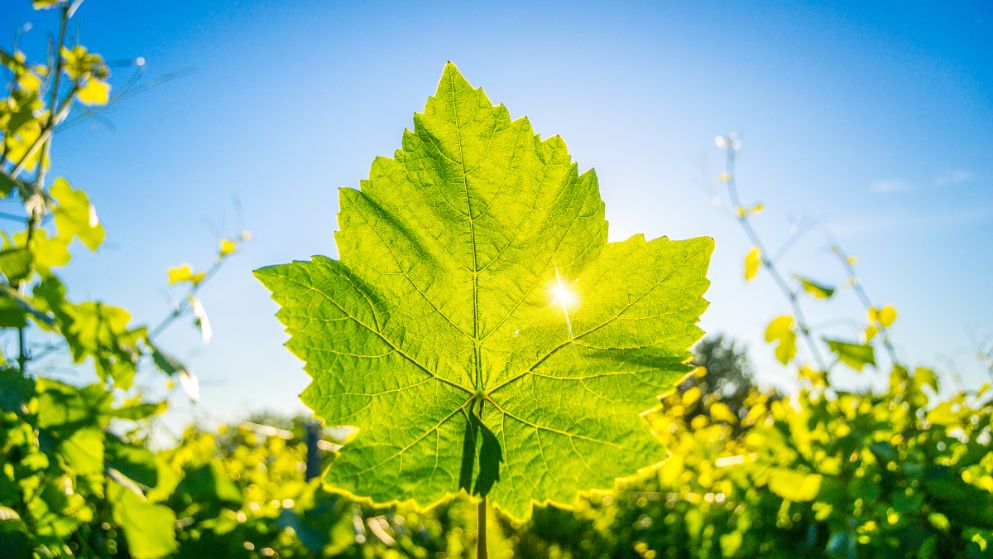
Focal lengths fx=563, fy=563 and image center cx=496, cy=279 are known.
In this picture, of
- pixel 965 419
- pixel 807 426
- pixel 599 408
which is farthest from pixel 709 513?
pixel 599 408

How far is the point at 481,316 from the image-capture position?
647mm

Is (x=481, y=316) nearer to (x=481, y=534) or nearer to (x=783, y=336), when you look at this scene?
(x=481, y=534)

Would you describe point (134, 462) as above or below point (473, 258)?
below

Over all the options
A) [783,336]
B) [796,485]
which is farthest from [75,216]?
[783,336]

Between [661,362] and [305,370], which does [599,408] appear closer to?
[661,362]

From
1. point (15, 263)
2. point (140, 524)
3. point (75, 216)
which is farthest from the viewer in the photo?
point (75, 216)

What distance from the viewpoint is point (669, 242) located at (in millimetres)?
625

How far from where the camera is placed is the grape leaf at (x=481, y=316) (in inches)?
24.3

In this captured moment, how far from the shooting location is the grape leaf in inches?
24.3

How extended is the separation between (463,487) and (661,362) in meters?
0.26

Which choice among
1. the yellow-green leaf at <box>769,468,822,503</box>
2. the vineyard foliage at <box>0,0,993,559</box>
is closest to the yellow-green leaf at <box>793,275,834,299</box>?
the vineyard foliage at <box>0,0,993,559</box>

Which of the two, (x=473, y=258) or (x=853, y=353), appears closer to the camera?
(x=473, y=258)

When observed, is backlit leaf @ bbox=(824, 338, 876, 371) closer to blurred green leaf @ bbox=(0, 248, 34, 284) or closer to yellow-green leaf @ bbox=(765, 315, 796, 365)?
yellow-green leaf @ bbox=(765, 315, 796, 365)

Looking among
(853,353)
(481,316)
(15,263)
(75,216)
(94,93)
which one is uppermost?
(94,93)
